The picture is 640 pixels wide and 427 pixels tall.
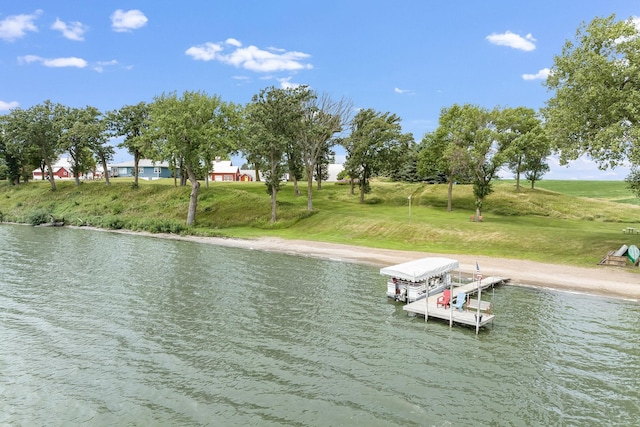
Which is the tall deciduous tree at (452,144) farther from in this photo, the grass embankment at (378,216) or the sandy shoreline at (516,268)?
the sandy shoreline at (516,268)

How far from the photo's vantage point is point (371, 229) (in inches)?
2263

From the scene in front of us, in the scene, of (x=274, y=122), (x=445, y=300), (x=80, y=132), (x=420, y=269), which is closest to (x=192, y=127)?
(x=274, y=122)

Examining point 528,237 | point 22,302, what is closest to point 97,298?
point 22,302

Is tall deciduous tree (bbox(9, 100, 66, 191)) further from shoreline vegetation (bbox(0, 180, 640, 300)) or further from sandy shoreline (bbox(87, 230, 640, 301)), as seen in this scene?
sandy shoreline (bbox(87, 230, 640, 301))

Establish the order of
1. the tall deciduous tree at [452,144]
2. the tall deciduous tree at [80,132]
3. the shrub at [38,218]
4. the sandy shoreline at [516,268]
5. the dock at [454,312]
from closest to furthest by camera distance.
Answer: the dock at [454,312]
the sandy shoreline at [516,268]
the tall deciduous tree at [452,144]
the shrub at [38,218]
the tall deciduous tree at [80,132]

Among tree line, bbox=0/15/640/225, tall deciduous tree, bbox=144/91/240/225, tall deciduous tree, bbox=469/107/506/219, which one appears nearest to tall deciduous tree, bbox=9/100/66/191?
tree line, bbox=0/15/640/225

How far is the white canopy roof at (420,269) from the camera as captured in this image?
28.6 meters

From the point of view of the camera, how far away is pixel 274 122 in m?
62.8

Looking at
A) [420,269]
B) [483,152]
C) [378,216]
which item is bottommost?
[420,269]

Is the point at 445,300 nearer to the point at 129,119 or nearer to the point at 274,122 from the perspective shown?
the point at 274,122

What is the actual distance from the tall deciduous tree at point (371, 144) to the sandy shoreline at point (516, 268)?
103 ft

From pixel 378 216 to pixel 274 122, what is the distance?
21.2m

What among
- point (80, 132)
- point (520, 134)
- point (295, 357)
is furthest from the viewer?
point (80, 132)

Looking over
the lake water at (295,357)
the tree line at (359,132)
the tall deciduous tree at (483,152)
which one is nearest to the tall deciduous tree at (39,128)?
the tree line at (359,132)
